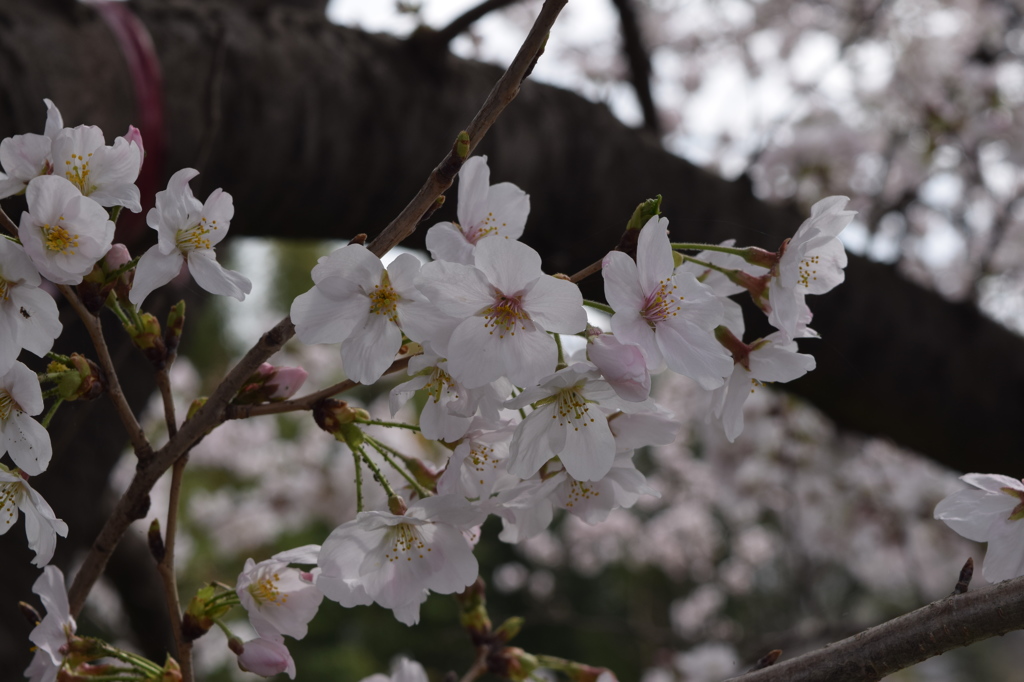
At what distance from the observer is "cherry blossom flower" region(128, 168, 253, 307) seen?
1.35 ft

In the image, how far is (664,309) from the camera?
0.40 m

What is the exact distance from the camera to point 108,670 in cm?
48

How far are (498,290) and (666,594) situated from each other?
984 centimetres

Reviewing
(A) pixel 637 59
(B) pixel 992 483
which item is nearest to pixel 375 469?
(B) pixel 992 483

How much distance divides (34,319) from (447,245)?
202 millimetres

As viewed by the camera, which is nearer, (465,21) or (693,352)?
(693,352)

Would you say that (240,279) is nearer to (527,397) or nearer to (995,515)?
(527,397)

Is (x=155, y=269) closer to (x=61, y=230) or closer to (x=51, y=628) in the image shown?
(x=61, y=230)

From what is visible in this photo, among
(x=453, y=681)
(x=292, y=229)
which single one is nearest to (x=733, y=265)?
(x=453, y=681)

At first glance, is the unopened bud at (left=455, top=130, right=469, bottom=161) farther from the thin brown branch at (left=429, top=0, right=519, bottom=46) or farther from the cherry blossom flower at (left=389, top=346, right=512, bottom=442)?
the thin brown branch at (left=429, top=0, right=519, bottom=46)

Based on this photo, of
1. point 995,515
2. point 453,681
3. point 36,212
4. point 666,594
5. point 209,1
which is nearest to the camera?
point 36,212

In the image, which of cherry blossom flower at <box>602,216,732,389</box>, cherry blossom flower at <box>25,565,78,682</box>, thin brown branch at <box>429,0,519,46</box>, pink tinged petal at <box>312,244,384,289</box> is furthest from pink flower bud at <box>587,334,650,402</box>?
thin brown branch at <box>429,0,519,46</box>

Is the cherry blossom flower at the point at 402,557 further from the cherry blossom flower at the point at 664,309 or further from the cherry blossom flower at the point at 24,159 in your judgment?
the cherry blossom flower at the point at 24,159

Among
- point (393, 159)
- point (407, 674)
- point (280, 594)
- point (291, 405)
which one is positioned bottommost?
point (407, 674)
